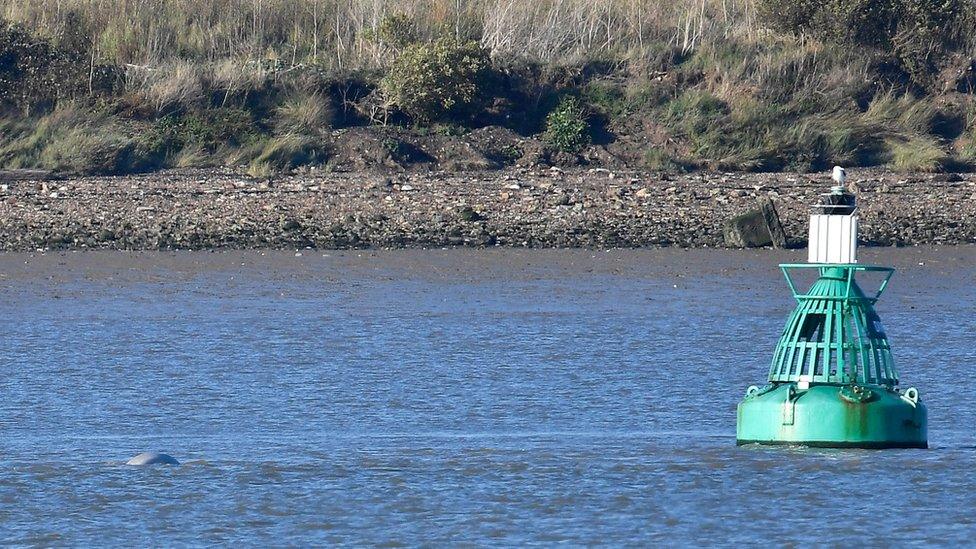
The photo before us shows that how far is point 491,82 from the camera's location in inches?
782

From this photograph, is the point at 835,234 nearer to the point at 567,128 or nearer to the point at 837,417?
the point at 837,417

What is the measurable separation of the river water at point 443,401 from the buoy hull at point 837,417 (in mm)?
89

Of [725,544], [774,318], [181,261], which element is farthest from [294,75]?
[725,544]

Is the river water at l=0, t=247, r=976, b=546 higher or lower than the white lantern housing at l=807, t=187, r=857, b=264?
lower

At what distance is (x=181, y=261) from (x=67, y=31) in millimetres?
6862

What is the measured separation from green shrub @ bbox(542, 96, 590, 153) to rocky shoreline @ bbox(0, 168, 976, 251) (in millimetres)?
758

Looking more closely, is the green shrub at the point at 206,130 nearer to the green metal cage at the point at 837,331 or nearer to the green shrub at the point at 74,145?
the green shrub at the point at 74,145

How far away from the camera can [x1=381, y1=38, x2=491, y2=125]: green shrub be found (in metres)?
19.2

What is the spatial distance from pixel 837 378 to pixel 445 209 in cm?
860

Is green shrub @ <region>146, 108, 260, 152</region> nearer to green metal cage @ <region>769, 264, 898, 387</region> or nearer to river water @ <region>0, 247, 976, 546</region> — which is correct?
river water @ <region>0, 247, 976, 546</region>

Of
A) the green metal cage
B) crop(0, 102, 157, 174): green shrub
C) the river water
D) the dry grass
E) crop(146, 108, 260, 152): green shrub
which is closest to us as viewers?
the river water

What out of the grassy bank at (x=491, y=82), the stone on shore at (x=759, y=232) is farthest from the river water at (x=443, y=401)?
the grassy bank at (x=491, y=82)

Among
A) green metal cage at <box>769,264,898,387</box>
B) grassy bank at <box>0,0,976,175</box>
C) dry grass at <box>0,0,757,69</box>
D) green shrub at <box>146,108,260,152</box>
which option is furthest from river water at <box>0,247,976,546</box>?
dry grass at <box>0,0,757,69</box>

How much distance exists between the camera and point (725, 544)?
6.96 m
